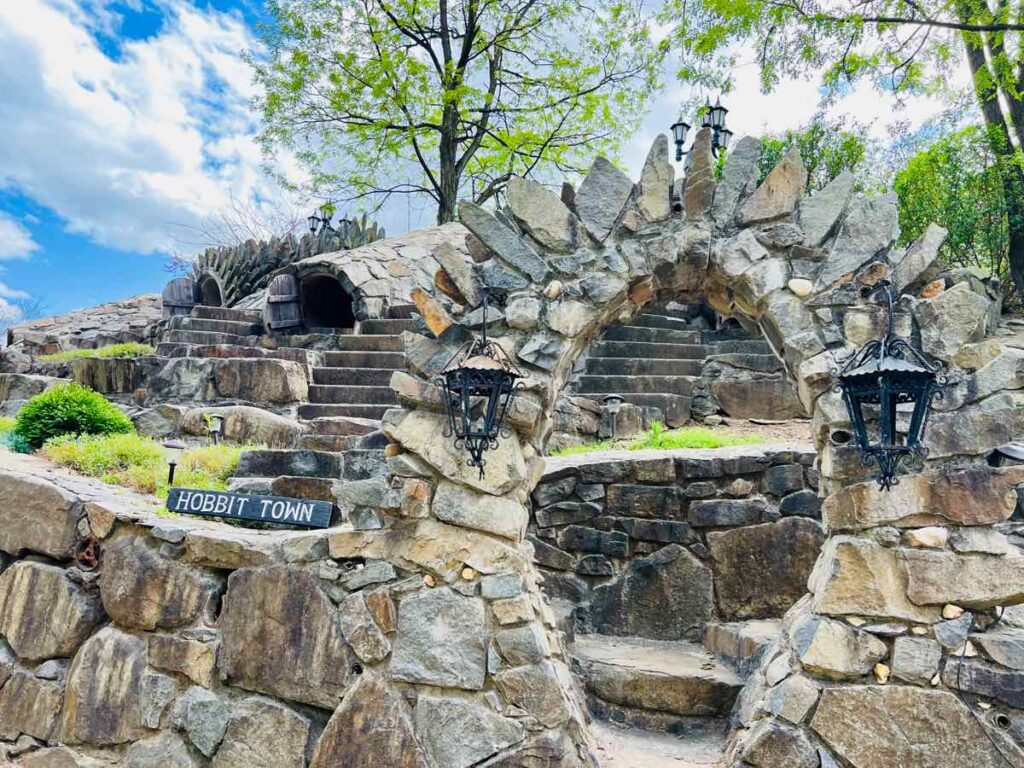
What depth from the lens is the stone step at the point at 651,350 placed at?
27.8ft

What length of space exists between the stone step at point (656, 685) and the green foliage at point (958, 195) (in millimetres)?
6977

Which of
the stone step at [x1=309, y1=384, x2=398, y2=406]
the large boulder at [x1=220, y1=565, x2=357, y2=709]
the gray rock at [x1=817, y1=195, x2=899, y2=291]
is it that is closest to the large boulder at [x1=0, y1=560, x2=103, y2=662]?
the large boulder at [x1=220, y1=565, x2=357, y2=709]

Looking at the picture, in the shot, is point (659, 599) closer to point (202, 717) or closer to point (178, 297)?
point (202, 717)

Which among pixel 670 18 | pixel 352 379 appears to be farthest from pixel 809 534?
pixel 670 18

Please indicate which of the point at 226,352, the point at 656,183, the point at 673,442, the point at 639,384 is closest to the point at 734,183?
the point at 656,183

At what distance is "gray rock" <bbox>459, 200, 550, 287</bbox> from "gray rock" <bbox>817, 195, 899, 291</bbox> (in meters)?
1.23

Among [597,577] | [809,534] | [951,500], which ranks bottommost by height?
[597,577]

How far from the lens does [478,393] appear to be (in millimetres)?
2930

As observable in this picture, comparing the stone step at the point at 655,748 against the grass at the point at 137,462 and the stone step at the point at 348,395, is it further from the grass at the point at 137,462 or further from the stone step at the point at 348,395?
the stone step at the point at 348,395

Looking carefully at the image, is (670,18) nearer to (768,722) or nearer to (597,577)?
(597,577)

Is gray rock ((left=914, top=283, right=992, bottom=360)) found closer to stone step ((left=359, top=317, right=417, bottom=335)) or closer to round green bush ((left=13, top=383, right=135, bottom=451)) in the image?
round green bush ((left=13, top=383, right=135, bottom=451))

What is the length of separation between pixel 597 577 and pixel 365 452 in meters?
1.85

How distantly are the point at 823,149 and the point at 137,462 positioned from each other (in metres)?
Answer: 9.01

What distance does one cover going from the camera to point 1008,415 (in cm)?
254
